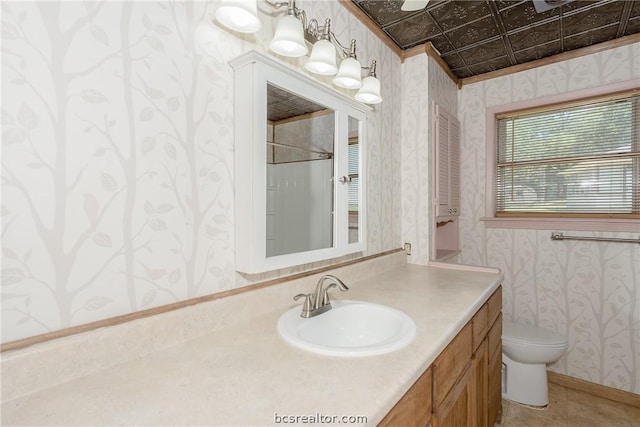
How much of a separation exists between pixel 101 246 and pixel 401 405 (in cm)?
79

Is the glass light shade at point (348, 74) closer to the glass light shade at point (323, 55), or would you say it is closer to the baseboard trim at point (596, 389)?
the glass light shade at point (323, 55)

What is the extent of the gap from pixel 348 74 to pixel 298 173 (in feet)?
1.66

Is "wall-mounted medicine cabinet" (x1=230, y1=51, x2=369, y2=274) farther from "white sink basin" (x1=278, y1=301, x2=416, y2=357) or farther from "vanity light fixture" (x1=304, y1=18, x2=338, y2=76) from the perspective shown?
"white sink basin" (x1=278, y1=301, x2=416, y2=357)

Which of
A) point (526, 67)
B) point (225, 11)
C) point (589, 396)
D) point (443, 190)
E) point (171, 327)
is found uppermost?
point (526, 67)

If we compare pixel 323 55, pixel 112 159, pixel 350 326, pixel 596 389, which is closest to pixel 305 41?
pixel 323 55

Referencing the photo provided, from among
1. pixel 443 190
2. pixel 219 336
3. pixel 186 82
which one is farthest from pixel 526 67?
pixel 219 336

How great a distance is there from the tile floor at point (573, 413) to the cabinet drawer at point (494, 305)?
2.24ft

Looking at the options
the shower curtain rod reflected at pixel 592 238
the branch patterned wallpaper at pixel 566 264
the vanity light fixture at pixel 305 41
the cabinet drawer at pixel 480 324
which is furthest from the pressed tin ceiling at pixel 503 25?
the cabinet drawer at pixel 480 324

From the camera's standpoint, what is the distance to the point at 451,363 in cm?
101

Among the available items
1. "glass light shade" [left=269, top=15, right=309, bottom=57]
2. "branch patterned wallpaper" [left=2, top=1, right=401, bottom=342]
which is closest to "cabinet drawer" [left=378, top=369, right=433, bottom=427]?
"branch patterned wallpaper" [left=2, top=1, right=401, bottom=342]

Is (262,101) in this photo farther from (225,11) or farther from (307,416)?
(307,416)

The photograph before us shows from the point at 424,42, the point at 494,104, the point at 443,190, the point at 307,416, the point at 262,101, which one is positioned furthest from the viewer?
the point at 494,104

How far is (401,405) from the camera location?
0.71 meters

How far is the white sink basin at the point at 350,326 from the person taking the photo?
0.97 metres
